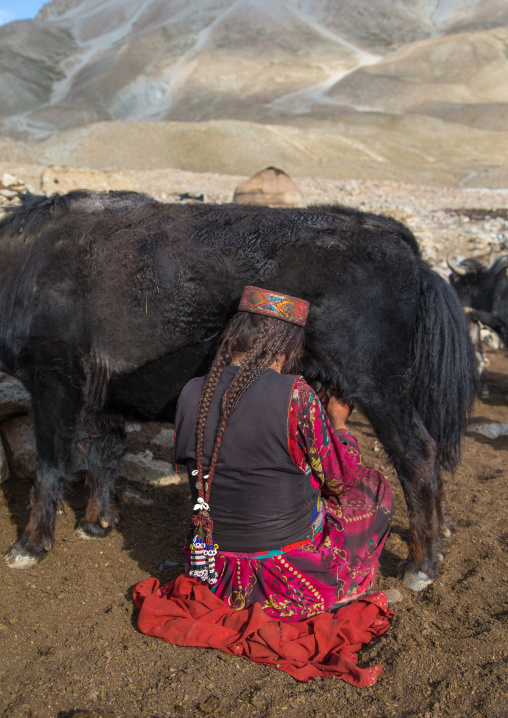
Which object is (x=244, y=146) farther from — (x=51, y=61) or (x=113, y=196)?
(x=51, y=61)

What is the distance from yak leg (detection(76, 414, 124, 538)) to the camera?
348 cm

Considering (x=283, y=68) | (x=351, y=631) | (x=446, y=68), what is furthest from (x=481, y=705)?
(x=283, y=68)

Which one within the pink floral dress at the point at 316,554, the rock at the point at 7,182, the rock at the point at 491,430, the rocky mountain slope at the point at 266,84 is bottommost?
the rock at the point at 491,430

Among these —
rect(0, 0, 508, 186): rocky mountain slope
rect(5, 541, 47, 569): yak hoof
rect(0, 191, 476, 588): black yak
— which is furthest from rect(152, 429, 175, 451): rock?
rect(0, 0, 508, 186): rocky mountain slope

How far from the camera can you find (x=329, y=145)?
38438 millimetres

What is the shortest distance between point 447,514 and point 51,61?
109 meters

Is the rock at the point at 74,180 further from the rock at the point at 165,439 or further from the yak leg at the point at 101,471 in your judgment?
the yak leg at the point at 101,471

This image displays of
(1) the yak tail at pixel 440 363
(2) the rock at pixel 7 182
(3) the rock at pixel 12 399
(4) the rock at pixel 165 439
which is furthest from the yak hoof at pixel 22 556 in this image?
(2) the rock at pixel 7 182

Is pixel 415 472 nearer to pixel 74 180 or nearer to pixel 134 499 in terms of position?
pixel 134 499

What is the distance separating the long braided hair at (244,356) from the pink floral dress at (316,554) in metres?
0.18

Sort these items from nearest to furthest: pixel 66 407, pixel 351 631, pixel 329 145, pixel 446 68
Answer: pixel 351 631 → pixel 66 407 → pixel 329 145 → pixel 446 68

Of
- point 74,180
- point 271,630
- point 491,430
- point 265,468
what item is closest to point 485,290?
point 491,430

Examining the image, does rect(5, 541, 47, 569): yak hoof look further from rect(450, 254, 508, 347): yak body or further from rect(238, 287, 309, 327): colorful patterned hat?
rect(450, 254, 508, 347): yak body

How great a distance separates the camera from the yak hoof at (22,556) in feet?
10.2
